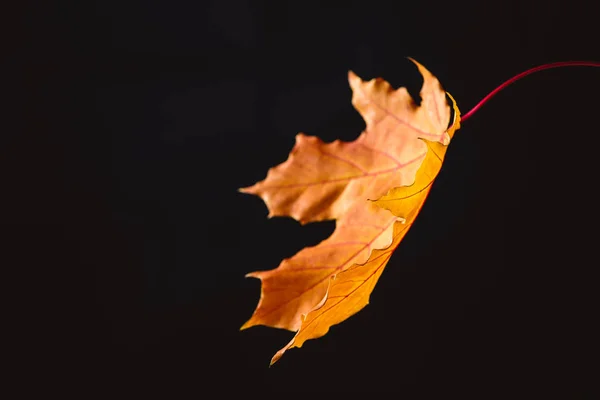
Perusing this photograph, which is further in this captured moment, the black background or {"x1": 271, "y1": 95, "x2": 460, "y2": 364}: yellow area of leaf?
the black background

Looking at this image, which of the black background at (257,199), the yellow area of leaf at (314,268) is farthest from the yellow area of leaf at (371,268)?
the black background at (257,199)

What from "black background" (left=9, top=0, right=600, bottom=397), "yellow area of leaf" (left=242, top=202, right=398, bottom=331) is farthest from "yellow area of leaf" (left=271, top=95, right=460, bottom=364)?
"black background" (left=9, top=0, right=600, bottom=397)

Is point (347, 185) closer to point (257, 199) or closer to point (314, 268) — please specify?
point (314, 268)

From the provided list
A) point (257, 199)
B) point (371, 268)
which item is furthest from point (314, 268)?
point (257, 199)

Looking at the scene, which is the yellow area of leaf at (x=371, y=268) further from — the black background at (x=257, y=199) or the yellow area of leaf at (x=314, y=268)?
the black background at (x=257, y=199)

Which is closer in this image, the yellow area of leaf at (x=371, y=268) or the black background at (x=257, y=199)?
the yellow area of leaf at (x=371, y=268)

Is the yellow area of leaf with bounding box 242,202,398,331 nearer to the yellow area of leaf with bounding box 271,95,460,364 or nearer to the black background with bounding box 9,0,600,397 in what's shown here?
the yellow area of leaf with bounding box 271,95,460,364

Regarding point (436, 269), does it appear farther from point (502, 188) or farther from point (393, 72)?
point (393, 72)
